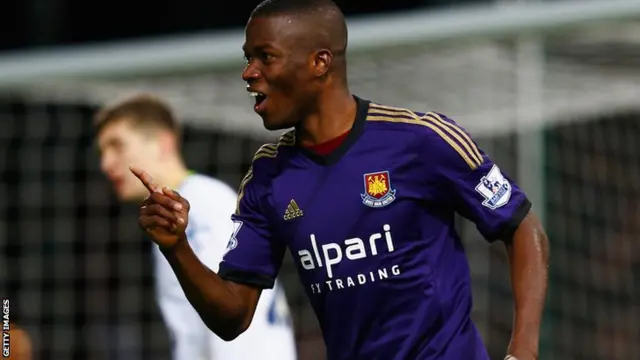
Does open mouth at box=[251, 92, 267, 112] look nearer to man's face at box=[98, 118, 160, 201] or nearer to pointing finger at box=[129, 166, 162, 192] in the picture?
pointing finger at box=[129, 166, 162, 192]

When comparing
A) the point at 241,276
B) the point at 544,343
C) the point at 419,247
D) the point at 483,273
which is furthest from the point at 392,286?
the point at 483,273

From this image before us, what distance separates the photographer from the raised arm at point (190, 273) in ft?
11.3

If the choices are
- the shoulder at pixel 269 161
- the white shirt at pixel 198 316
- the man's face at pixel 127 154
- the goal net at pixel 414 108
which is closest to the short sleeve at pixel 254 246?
the shoulder at pixel 269 161

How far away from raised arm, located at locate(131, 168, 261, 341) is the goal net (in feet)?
8.32

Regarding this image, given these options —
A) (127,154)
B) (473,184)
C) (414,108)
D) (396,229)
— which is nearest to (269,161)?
(396,229)

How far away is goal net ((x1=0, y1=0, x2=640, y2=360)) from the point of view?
6.30m

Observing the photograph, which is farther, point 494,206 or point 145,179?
point 494,206

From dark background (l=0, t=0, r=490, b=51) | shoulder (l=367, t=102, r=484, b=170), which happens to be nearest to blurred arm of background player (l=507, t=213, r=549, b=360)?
shoulder (l=367, t=102, r=484, b=170)

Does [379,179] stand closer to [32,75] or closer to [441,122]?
[441,122]

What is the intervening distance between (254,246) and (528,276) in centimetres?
74

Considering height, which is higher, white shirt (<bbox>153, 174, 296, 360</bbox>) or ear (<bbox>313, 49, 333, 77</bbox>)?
ear (<bbox>313, 49, 333, 77</bbox>)

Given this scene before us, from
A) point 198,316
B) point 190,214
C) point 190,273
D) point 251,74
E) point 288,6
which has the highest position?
point 288,6

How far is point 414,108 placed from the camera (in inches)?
287

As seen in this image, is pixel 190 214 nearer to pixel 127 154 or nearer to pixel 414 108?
pixel 127 154
